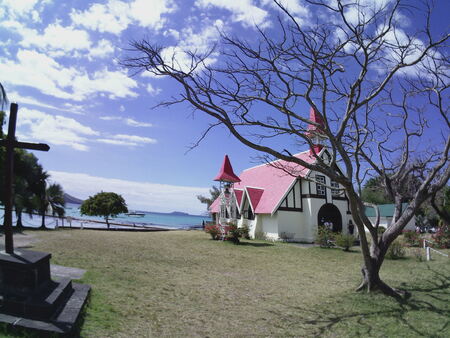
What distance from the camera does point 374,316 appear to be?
6941 millimetres

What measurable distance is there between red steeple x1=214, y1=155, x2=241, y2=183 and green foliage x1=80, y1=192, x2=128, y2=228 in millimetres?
15800

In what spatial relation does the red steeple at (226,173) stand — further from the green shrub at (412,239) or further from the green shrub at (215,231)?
the green shrub at (412,239)

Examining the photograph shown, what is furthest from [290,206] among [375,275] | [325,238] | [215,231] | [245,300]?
[245,300]

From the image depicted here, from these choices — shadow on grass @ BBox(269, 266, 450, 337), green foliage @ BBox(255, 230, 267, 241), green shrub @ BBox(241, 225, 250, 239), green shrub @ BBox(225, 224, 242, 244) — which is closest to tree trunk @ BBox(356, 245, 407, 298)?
shadow on grass @ BBox(269, 266, 450, 337)

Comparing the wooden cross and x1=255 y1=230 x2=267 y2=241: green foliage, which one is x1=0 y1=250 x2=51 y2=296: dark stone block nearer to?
the wooden cross

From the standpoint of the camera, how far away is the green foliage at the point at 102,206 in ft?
121

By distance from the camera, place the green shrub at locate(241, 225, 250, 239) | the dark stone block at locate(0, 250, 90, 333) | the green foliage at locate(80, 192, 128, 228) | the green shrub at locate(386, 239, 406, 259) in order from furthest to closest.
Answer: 1. the green foliage at locate(80, 192, 128, 228)
2. the green shrub at locate(241, 225, 250, 239)
3. the green shrub at locate(386, 239, 406, 259)
4. the dark stone block at locate(0, 250, 90, 333)

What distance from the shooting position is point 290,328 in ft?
20.6

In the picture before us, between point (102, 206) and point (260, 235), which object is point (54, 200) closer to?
point (102, 206)

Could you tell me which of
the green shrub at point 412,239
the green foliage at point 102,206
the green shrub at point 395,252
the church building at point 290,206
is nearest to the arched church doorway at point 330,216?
the church building at point 290,206

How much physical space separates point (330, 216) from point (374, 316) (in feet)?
72.5

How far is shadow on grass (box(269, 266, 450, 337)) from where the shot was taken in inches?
244

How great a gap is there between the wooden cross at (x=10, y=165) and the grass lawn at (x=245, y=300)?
1959mm

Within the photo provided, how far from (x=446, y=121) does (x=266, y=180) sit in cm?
2093
